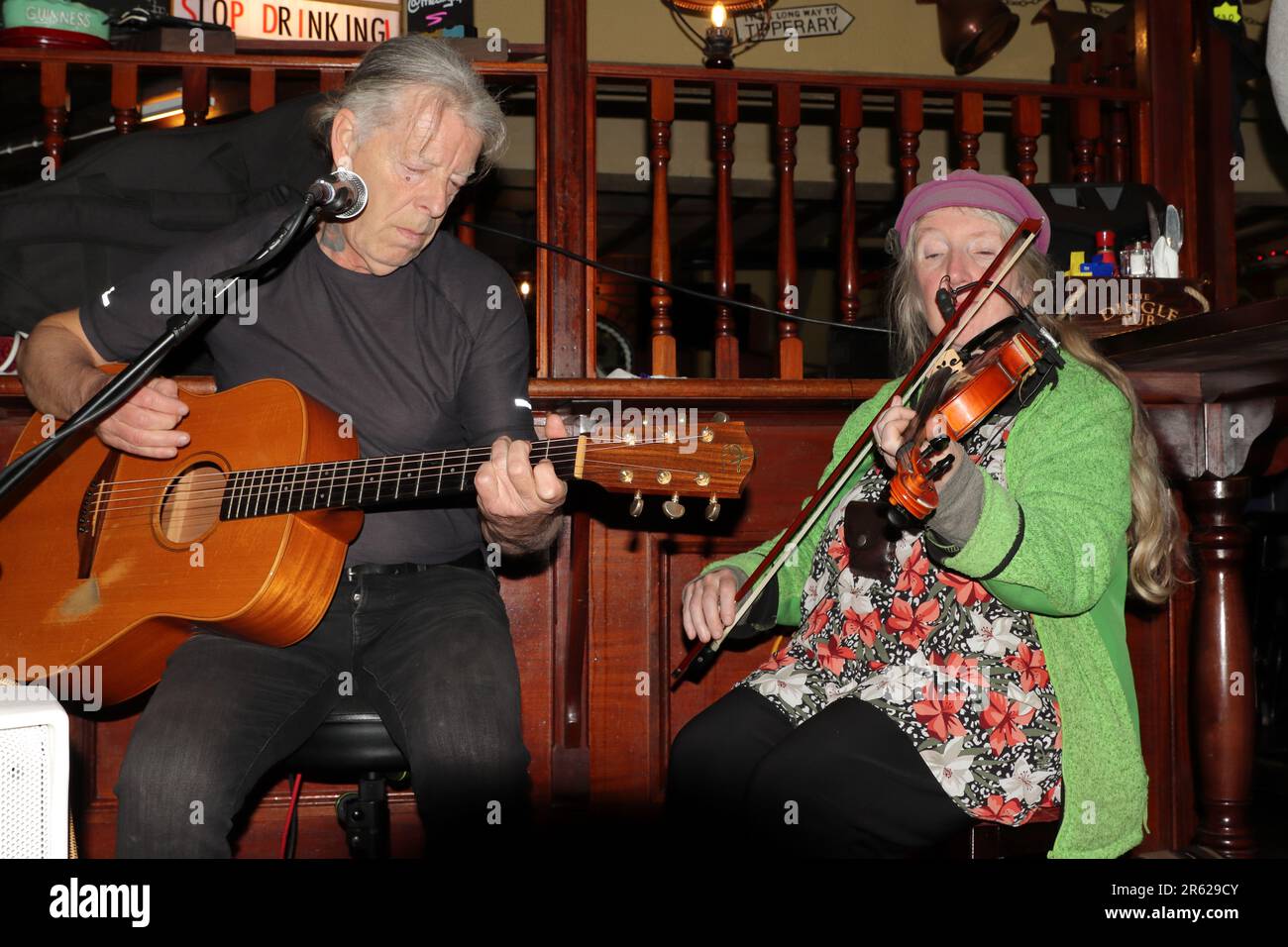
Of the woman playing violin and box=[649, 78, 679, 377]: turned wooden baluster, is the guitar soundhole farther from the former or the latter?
box=[649, 78, 679, 377]: turned wooden baluster

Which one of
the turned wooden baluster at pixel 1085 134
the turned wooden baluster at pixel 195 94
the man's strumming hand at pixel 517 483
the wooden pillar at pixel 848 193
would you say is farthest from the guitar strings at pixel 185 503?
the turned wooden baluster at pixel 1085 134

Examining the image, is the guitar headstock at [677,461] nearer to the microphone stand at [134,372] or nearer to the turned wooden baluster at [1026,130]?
the microphone stand at [134,372]

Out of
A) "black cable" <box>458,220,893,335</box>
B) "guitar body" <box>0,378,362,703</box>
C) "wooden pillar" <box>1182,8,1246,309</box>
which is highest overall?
"wooden pillar" <box>1182,8,1246,309</box>

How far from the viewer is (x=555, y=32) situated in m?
2.31

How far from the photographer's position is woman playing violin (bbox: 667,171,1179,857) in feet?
4.39

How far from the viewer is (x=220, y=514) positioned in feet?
5.47

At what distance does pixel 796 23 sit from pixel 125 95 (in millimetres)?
3407

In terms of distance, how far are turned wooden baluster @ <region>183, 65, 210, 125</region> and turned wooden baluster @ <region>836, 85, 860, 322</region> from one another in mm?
1421

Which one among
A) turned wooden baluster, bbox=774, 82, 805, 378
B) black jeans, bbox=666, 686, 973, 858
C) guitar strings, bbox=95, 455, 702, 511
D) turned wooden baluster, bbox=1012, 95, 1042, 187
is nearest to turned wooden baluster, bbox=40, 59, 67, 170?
guitar strings, bbox=95, 455, 702, 511

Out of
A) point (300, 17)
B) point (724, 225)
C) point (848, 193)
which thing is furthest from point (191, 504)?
point (300, 17)

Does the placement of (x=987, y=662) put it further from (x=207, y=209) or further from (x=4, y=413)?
(x=4, y=413)
